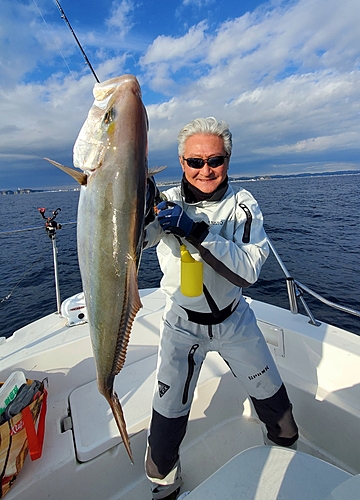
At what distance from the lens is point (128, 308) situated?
5.80 ft

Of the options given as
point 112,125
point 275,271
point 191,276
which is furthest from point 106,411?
point 275,271

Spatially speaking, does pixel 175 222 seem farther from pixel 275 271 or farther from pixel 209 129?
pixel 275 271

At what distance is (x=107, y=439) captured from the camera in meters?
3.01

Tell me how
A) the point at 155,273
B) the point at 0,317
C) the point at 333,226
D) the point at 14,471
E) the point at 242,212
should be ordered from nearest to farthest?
the point at 14,471
the point at 242,212
the point at 0,317
the point at 155,273
the point at 333,226

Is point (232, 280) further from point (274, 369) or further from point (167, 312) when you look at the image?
point (274, 369)

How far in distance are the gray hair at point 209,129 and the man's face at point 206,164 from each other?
1.4 inches

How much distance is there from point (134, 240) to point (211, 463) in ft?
10.4

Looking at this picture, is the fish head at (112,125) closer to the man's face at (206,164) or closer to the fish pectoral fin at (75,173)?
the fish pectoral fin at (75,173)

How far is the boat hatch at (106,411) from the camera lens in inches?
118

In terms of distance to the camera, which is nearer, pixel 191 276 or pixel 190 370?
pixel 191 276

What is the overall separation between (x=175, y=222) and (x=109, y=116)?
999 mm

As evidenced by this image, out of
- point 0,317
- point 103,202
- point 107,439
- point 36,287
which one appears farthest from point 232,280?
point 36,287

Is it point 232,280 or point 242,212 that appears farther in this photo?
point 242,212

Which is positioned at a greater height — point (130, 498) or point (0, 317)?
point (130, 498)
